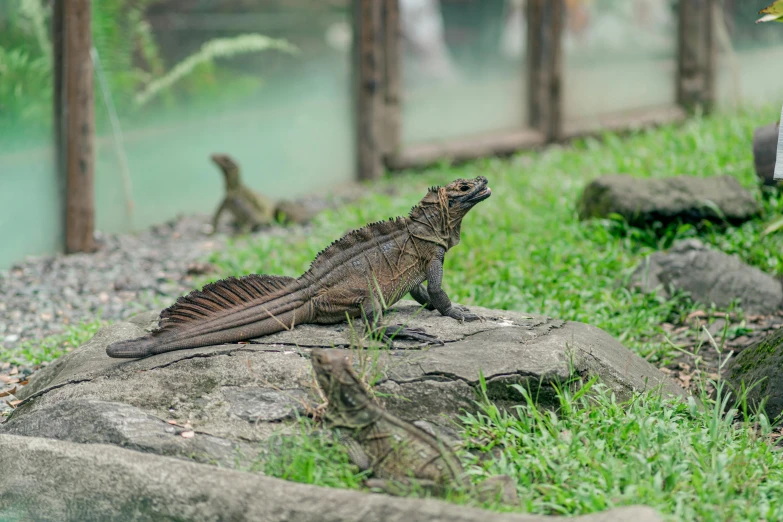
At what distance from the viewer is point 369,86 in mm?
9609

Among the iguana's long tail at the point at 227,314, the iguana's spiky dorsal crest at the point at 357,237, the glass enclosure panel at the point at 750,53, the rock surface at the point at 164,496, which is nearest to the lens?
the rock surface at the point at 164,496

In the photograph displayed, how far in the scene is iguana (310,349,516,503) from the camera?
124 inches

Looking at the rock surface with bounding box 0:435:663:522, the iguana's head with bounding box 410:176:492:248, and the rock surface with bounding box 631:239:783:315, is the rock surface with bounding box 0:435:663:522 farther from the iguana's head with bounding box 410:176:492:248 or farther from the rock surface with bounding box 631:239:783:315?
the rock surface with bounding box 631:239:783:315

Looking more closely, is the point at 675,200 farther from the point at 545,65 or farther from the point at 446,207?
the point at 545,65

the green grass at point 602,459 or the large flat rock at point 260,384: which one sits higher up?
the large flat rock at point 260,384

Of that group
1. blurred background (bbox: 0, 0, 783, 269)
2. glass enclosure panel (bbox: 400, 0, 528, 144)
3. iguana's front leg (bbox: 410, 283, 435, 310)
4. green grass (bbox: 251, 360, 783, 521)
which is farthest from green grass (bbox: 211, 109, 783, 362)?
glass enclosure panel (bbox: 400, 0, 528, 144)

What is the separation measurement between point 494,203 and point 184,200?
3.13 meters

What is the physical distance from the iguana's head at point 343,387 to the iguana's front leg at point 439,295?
1.04 meters

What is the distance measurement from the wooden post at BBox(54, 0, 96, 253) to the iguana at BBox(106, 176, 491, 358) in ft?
12.2


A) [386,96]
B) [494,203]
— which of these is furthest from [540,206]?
[386,96]

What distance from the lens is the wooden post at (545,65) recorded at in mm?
10727

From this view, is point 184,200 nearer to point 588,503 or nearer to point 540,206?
point 540,206

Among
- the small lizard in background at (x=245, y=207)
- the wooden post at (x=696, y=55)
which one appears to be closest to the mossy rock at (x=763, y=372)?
the small lizard in background at (x=245, y=207)

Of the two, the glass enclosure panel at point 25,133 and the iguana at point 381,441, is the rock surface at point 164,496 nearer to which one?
the iguana at point 381,441
